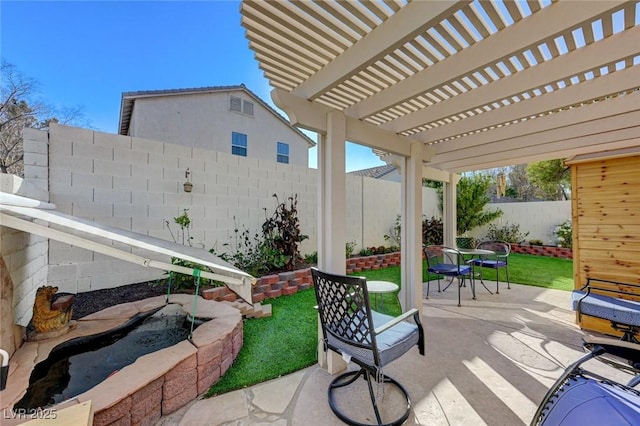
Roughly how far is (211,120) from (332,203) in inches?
392

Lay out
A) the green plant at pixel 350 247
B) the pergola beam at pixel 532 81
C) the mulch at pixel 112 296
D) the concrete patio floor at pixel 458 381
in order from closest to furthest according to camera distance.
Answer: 1. the pergola beam at pixel 532 81
2. the concrete patio floor at pixel 458 381
3. the mulch at pixel 112 296
4. the green plant at pixel 350 247

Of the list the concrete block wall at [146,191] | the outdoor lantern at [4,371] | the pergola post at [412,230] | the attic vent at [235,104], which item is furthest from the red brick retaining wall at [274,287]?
→ the attic vent at [235,104]

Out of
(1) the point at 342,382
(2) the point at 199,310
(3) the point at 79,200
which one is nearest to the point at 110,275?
(3) the point at 79,200

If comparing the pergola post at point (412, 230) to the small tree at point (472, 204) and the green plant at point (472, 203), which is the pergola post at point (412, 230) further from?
the small tree at point (472, 204)

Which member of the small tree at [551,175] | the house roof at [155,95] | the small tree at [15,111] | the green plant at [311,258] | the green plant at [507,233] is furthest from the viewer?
the small tree at [551,175]

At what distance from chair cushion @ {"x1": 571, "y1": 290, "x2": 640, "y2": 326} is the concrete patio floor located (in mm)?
516

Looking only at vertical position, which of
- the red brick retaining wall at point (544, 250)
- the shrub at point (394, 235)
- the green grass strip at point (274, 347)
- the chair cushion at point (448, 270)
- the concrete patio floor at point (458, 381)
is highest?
the shrub at point (394, 235)

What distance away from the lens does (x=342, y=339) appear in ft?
7.09

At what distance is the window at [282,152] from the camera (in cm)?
1308

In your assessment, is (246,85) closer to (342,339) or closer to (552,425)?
(342,339)

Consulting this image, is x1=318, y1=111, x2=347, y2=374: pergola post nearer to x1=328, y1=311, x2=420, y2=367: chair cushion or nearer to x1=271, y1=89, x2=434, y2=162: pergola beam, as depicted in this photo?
x1=271, y1=89, x2=434, y2=162: pergola beam

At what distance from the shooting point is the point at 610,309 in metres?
2.93

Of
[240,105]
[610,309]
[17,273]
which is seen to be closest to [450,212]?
[610,309]

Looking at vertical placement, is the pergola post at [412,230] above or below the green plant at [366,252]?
above
